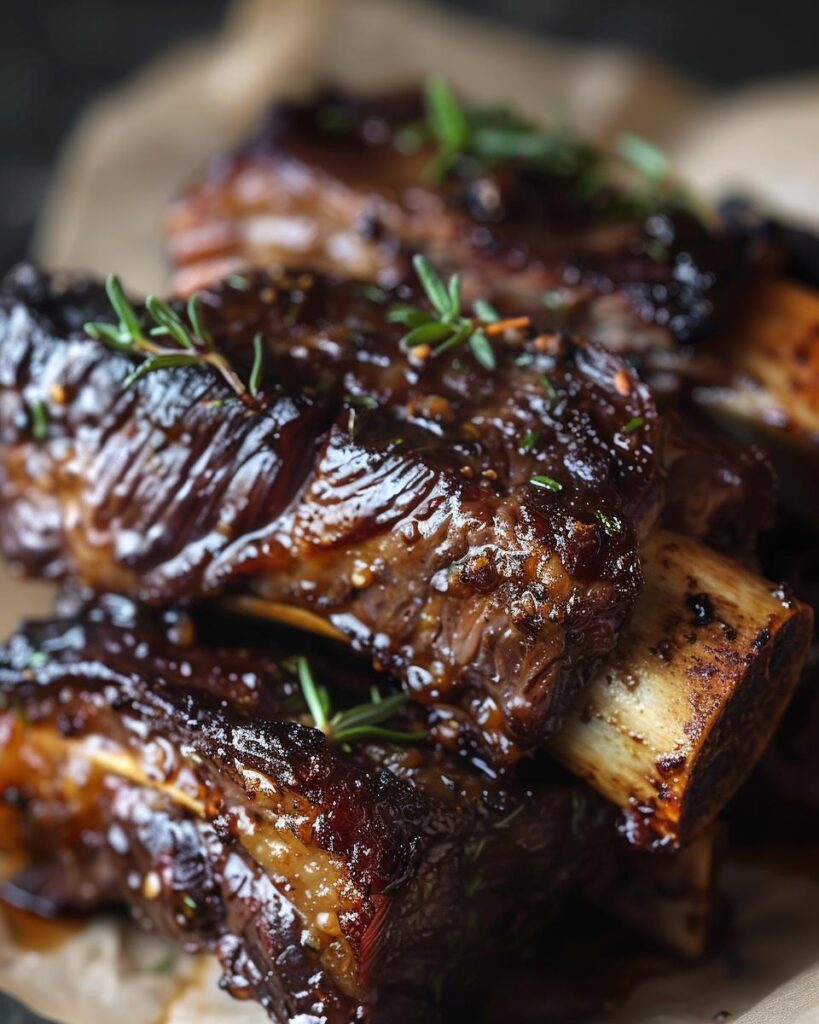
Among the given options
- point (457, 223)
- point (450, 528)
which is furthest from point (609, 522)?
point (457, 223)

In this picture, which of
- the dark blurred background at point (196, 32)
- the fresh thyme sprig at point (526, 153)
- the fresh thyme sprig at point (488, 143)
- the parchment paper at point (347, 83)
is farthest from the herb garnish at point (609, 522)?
the dark blurred background at point (196, 32)

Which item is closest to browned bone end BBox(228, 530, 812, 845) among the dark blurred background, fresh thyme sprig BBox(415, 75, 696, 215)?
fresh thyme sprig BBox(415, 75, 696, 215)

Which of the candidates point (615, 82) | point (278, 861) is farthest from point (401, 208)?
point (615, 82)

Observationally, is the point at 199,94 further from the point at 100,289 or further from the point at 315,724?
the point at 315,724

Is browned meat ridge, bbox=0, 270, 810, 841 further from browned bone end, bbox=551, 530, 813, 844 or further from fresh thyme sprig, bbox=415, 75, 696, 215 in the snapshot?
fresh thyme sprig, bbox=415, 75, 696, 215

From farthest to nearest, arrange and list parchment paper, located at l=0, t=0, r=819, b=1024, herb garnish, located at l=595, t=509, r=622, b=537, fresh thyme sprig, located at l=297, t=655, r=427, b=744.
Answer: parchment paper, located at l=0, t=0, r=819, b=1024, fresh thyme sprig, located at l=297, t=655, r=427, b=744, herb garnish, located at l=595, t=509, r=622, b=537

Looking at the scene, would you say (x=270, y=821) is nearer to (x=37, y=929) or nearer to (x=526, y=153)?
(x=37, y=929)

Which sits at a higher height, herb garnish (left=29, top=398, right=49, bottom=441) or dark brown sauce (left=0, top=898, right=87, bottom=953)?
herb garnish (left=29, top=398, right=49, bottom=441)
